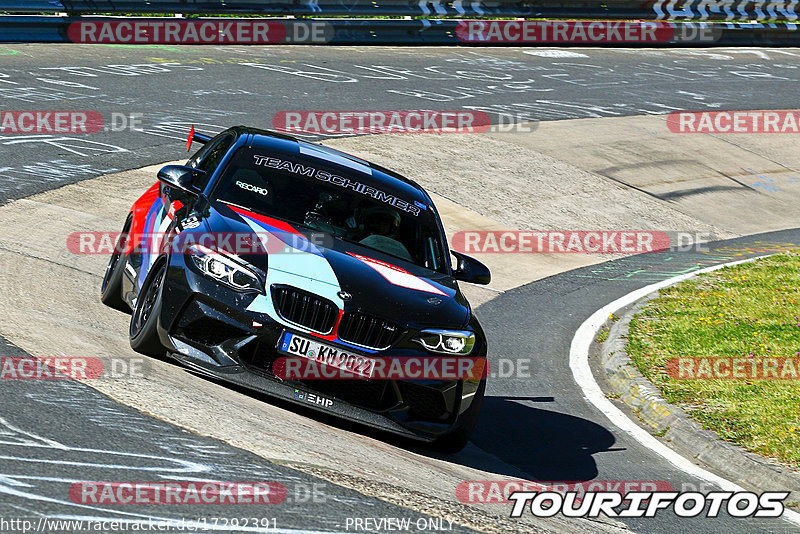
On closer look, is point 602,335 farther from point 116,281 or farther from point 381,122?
point 381,122

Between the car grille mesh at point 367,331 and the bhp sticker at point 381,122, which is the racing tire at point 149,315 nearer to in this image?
the car grille mesh at point 367,331

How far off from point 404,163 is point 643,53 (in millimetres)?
14149

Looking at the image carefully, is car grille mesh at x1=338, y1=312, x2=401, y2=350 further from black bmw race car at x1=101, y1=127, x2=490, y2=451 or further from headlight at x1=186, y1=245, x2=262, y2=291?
headlight at x1=186, y1=245, x2=262, y2=291

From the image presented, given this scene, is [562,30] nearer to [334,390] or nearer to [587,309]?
[587,309]

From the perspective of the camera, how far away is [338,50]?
73.8 feet

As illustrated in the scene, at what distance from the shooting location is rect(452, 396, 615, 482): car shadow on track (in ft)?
23.1

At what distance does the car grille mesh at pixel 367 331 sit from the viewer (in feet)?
20.7

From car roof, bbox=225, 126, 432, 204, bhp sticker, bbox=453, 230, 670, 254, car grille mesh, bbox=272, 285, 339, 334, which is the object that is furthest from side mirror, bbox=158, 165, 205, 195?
bhp sticker, bbox=453, 230, 670, 254

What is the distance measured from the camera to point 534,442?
7.73m

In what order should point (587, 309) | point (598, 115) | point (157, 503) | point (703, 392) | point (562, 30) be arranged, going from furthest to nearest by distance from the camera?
point (562, 30) < point (598, 115) < point (587, 309) < point (703, 392) < point (157, 503)

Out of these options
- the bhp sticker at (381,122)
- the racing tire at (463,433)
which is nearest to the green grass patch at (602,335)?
the racing tire at (463,433)

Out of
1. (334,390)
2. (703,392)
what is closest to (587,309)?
(703,392)

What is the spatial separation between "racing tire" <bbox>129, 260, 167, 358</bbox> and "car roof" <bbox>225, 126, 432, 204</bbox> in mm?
1478

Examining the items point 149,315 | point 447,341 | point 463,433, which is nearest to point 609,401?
point 463,433
